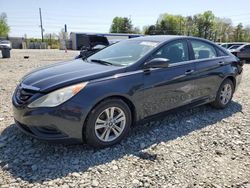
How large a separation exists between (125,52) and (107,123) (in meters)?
1.36

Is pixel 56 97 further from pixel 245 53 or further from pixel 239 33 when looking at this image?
pixel 239 33

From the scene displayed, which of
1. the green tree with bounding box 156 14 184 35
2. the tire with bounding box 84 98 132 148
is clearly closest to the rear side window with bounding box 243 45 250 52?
the tire with bounding box 84 98 132 148

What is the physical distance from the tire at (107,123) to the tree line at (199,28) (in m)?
72.6

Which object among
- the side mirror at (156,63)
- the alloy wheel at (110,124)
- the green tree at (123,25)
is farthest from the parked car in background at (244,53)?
the green tree at (123,25)

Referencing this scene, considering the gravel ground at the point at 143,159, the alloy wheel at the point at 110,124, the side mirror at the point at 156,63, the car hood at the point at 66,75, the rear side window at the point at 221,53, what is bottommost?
the gravel ground at the point at 143,159

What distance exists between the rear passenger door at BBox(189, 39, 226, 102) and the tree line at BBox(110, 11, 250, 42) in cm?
7035

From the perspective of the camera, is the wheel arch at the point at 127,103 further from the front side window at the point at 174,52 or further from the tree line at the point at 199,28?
the tree line at the point at 199,28

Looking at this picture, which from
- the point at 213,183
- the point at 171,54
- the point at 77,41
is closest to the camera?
the point at 213,183

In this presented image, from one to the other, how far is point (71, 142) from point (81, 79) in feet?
2.62

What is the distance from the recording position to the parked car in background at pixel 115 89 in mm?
3150

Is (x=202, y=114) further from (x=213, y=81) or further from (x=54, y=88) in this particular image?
(x=54, y=88)

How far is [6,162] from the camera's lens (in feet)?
10.3

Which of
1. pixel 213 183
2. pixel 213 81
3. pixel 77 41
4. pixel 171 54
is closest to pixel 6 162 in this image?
pixel 213 183

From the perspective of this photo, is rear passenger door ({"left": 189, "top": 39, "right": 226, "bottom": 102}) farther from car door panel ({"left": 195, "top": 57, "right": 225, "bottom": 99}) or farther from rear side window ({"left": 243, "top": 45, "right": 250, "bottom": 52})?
rear side window ({"left": 243, "top": 45, "right": 250, "bottom": 52})
